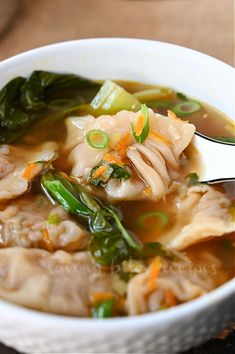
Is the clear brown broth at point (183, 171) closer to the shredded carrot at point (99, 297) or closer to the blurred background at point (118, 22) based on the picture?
the shredded carrot at point (99, 297)

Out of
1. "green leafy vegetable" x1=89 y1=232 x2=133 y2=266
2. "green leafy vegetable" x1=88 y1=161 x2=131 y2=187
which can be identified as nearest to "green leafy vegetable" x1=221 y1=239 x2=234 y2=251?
"green leafy vegetable" x1=89 y1=232 x2=133 y2=266

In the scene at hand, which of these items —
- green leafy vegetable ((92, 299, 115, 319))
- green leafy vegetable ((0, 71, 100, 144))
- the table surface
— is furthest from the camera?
the table surface

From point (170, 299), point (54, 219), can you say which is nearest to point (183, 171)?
point (54, 219)

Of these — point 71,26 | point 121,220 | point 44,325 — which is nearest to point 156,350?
point 44,325

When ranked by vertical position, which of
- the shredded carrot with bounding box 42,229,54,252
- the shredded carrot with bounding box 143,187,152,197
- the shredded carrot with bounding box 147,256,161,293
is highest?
the shredded carrot with bounding box 147,256,161,293

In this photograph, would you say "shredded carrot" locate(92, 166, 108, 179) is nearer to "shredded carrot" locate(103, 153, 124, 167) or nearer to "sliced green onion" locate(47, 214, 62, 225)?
"shredded carrot" locate(103, 153, 124, 167)

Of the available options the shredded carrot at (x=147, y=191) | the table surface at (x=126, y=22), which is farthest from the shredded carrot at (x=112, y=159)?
the table surface at (x=126, y=22)

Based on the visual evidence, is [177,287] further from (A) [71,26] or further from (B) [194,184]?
(A) [71,26]
